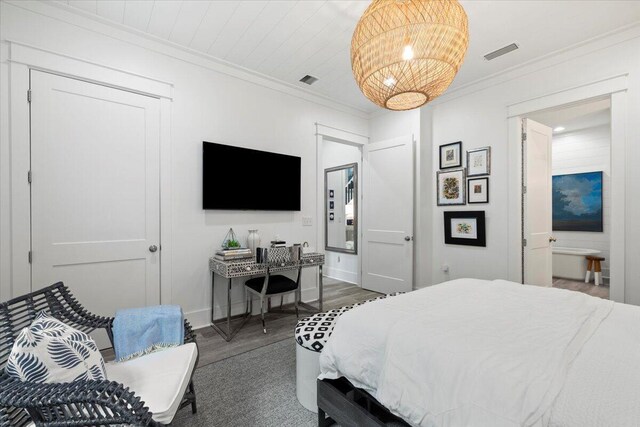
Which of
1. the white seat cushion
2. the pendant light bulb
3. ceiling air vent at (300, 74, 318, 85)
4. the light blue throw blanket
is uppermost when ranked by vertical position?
ceiling air vent at (300, 74, 318, 85)

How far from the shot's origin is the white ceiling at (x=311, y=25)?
2.34 metres

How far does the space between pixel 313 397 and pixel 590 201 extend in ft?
20.1

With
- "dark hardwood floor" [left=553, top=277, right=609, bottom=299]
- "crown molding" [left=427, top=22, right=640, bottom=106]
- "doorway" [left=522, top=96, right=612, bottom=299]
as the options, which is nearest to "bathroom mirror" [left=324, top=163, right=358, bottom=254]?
"crown molding" [left=427, top=22, right=640, bottom=106]

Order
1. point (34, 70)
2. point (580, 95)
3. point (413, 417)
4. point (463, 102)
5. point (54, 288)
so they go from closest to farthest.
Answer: point (413, 417)
point (54, 288)
point (34, 70)
point (580, 95)
point (463, 102)

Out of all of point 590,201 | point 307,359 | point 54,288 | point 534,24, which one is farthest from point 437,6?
point 590,201

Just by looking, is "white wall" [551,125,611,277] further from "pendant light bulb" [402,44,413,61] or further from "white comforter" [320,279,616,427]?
"pendant light bulb" [402,44,413,61]

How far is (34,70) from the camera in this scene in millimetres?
2293

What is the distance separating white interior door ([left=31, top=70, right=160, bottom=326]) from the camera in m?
2.33

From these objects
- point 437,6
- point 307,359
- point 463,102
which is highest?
point 463,102

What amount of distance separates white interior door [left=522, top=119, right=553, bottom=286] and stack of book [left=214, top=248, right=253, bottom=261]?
10.0ft

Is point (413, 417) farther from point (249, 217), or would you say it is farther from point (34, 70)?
point (34, 70)

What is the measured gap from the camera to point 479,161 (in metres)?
3.59

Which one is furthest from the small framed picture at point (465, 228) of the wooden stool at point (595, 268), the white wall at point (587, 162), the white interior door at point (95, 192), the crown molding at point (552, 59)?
the white interior door at point (95, 192)

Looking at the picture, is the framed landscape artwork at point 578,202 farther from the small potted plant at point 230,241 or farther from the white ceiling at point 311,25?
the small potted plant at point 230,241
